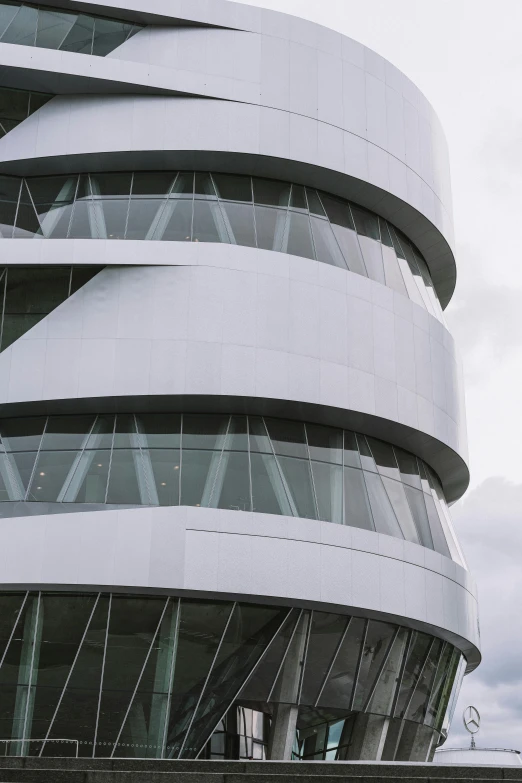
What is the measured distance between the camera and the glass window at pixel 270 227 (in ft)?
95.1

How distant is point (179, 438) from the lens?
→ 26797 mm

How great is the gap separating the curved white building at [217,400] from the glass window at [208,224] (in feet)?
0.34

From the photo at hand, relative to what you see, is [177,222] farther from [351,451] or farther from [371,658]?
[371,658]

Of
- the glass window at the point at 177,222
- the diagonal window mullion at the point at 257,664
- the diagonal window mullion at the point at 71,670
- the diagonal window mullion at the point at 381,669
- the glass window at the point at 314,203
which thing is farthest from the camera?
the glass window at the point at 314,203

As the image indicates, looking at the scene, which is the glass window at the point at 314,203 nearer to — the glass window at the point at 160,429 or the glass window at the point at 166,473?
the glass window at the point at 160,429

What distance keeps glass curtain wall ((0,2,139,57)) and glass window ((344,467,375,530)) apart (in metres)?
15.0

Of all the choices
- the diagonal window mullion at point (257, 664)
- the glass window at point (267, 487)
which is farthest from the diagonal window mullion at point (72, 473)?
the diagonal window mullion at point (257, 664)

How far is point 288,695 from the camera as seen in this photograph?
25812 millimetres

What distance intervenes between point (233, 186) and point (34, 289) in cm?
679

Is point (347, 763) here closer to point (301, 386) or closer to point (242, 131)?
point (301, 386)

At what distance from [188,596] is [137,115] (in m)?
14.4

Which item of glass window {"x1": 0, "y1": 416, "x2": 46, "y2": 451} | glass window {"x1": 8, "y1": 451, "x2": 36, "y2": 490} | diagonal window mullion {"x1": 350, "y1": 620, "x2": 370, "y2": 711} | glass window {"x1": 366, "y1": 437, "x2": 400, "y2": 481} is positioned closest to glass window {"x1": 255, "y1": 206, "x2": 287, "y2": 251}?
glass window {"x1": 366, "y1": 437, "x2": 400, "y2": 481}

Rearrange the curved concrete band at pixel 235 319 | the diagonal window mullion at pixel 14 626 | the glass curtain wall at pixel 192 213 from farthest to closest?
1. the glass curtain wall at pixel 192 213
2. the curved concrete band at pixel 235 319
3. the diagonal window mullion at pixel 14 626

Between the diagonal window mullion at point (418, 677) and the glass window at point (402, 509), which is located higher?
the glass window at point (402, 509)
